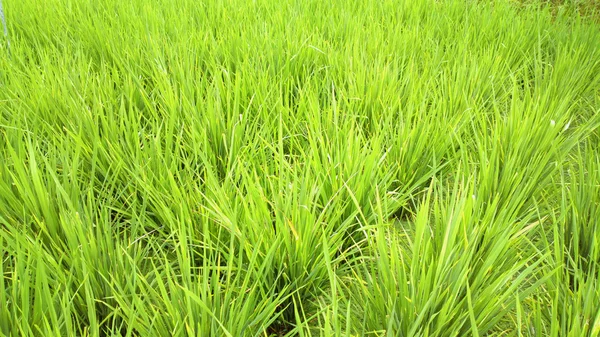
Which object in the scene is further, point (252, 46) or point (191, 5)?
point (191, 5)

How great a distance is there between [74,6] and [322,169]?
5.72 feet

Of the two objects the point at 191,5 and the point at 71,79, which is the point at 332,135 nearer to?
the point at 71,79

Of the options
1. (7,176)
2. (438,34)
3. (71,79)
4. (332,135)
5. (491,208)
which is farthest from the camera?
(438,34)

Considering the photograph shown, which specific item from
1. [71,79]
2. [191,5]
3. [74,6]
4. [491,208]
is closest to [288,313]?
[491,208]

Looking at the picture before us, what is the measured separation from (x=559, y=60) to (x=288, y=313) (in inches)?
53.5

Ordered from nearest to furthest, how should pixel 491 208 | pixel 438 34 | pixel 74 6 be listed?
pixel 491 208 < pixel 438 34 < pixel 74 6

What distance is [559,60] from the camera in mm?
1756

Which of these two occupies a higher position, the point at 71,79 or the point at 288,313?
the point at 71,79

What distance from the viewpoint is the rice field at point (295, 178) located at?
792 mm

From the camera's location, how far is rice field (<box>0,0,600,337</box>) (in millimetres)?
792

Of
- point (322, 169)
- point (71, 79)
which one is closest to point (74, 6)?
point (71, 79)

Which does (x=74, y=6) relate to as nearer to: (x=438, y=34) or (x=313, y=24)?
(x=313, y=24)

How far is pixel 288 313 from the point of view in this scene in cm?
94

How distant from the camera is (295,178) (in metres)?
0.96
